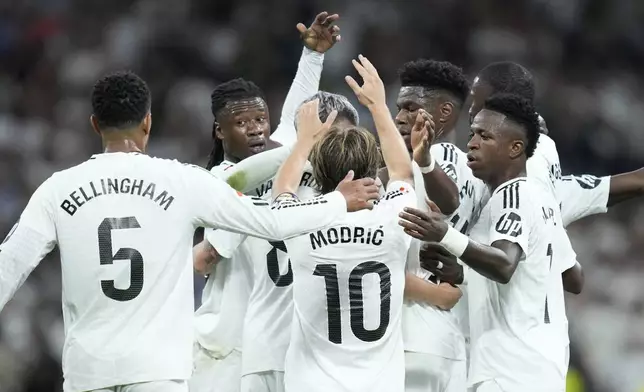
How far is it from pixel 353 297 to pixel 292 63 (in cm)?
858

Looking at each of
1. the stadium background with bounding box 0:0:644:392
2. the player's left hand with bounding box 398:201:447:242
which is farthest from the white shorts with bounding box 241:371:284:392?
the stadium background with bounding box 0:0:644:392

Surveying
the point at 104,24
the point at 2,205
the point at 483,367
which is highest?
the point at 104,24

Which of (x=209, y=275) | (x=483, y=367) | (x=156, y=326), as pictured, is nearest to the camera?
(x=156, y=326)

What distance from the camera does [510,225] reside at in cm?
595

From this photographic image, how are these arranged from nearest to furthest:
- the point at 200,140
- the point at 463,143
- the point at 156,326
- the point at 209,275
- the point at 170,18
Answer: the point at 156,326 < the point at 209,275 < the point at 463,143 < the point at 200,140 < the point at 170,18

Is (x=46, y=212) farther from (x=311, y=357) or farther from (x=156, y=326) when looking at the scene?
(x=311, y=357)

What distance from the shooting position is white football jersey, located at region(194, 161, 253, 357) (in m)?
6.94

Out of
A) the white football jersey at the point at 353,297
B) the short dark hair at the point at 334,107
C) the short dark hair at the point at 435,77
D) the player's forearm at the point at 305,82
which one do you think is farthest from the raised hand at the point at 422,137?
the player's forearm at the point at 305,82

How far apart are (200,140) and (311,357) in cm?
752

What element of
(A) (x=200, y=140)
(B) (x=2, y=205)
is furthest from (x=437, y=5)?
(B) (x=2, y=205)

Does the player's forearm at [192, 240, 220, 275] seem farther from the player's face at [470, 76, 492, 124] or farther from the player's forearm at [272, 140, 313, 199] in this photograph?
the player's face at [470, 76, 492, 124]

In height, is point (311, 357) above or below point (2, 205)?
below

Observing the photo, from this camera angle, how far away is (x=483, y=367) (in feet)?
20.1

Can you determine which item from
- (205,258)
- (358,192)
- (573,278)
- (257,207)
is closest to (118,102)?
(257,207)
